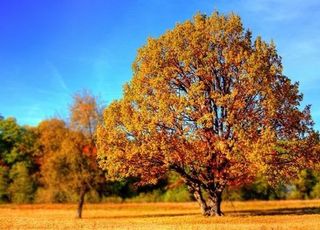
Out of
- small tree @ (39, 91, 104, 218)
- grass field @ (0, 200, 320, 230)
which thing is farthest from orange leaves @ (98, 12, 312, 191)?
small tree @ (39, 91, 104, 218)

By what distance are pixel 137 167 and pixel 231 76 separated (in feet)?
39.3

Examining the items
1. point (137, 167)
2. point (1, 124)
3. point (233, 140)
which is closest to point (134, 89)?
point (137, 167)

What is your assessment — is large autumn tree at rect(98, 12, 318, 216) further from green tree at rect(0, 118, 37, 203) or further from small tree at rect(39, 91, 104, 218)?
green tree at rect(0, 118, 37, 203)

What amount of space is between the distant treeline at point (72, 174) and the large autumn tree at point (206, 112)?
460 centimetres

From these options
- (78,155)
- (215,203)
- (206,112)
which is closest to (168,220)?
(215,203)

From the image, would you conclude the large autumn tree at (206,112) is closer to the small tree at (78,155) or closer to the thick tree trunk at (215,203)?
the thick tree trunk at (215,203)

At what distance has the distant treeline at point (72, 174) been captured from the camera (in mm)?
59750

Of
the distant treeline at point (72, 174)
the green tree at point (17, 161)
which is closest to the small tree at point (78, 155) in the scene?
the distant treeline at point (72, 174)

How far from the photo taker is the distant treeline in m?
59.8

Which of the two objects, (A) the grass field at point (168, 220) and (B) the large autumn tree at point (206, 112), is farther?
(B) the large autumn tree at point (206, 112)

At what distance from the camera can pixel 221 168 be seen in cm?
4991

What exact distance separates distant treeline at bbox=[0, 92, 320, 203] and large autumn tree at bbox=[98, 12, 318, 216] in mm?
4599

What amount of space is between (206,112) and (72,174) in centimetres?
1916

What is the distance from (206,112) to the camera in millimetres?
48125
